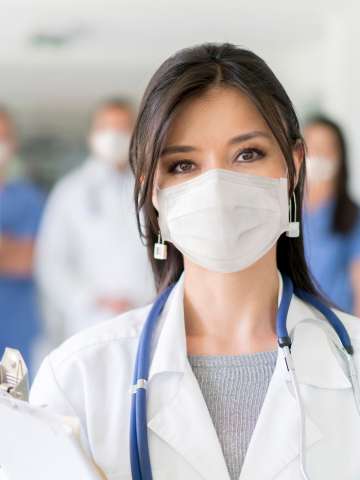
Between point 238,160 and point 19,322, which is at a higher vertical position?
point 238,160

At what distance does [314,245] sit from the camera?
148 inches

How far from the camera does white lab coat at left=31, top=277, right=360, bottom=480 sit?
4.32 ft

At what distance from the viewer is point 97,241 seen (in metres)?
4.50

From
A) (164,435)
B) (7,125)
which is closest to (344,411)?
(164,435)

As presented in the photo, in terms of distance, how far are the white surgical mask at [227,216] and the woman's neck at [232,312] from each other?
0.04 m

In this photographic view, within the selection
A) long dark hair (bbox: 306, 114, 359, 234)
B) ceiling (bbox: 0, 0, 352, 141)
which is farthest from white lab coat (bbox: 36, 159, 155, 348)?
ceiling (bbox: 0, 0, 352, 141)

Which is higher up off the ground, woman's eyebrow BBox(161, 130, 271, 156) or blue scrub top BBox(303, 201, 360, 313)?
woman's eyebrow BBox(161, 130, 271, 156)

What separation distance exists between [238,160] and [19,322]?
323 cm

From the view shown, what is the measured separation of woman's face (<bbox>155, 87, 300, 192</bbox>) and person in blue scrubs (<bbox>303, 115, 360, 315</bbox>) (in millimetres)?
2054

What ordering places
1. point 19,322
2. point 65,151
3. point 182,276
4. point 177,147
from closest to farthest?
1. point 177,147
2. point 182,276
3. point 19,322
4. point 65,151

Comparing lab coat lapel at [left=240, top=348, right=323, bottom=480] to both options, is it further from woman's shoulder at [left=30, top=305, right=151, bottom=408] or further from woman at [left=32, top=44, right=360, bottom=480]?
woman's shoulder at [left=30, top=305, right=151, bottom=408]

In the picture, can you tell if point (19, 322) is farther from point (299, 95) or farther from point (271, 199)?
point (271, 199)

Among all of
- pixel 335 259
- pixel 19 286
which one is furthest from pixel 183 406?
pixel 19 286

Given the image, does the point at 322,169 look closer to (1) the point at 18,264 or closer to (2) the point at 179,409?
(1) the point at 18,264
